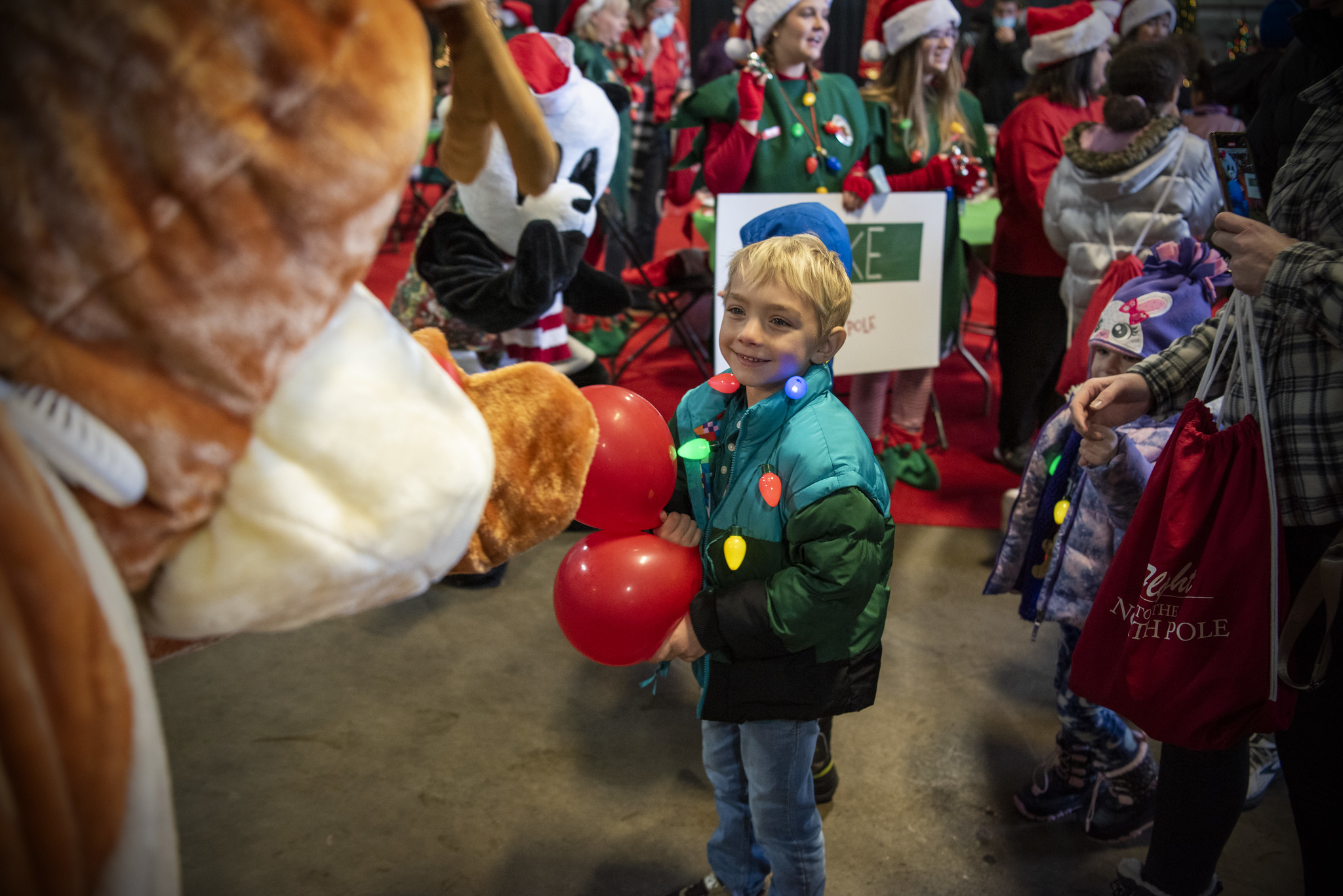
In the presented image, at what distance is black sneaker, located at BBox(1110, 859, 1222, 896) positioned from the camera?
1643 millimetres

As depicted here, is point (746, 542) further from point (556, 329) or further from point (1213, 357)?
point (556, 329)

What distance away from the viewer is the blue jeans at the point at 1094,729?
203cm

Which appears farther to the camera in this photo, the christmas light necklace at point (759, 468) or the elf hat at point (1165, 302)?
the elf hat at point (1165, 302)

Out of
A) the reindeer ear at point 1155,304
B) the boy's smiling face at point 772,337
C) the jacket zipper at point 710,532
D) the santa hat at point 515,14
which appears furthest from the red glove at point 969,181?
the santa hat at point 515,14

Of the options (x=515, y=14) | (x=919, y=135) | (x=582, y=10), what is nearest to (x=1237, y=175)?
(x=919, y=135)

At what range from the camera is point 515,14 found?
6062mm

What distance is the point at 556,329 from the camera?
292 centimetres

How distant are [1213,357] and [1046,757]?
1.14m

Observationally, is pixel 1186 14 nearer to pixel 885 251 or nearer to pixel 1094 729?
pixel 885 251

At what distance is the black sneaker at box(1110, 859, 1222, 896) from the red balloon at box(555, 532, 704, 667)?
1064 millimetres

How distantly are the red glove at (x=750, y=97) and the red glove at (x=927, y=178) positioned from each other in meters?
0.59

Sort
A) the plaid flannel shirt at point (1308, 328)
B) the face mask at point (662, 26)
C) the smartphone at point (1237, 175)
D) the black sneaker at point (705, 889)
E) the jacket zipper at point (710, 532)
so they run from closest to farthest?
the plaid flannel shirt at point (1308, 328), the jacket zipper at point (710, 532), the smartphone at point (1237, 175), the black sneaker at point (705, 889), the face mask at point (662, 26)

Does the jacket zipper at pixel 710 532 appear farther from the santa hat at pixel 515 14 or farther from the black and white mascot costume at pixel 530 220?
the santa hat at pixel 515 14

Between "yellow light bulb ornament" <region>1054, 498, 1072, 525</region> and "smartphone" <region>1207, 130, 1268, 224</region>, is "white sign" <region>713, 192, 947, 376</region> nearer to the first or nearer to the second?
"yellow light bulb ornament" <region>1054, 498, 1072, 525</region>
